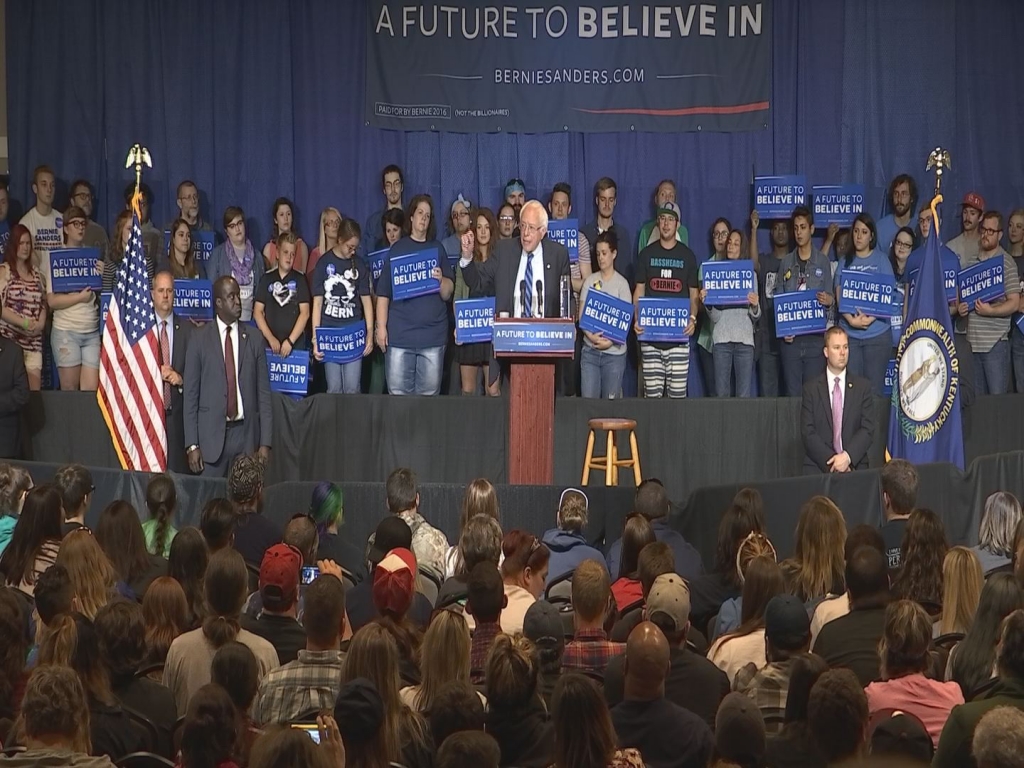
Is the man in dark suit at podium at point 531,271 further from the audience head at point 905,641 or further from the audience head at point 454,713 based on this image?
the audience head at point 454,713

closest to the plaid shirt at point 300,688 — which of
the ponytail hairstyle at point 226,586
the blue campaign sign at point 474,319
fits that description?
the ponytail hairstyle at point 226,586

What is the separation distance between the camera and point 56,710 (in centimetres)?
441

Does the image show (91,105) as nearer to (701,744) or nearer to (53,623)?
(53,623)

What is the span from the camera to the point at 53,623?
5.38 meters

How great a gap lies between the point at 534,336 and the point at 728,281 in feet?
12.3

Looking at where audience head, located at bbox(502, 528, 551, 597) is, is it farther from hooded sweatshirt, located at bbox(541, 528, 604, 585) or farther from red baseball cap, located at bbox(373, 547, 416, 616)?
red baseball cap, located at bbox(373, 547, 416, 616)

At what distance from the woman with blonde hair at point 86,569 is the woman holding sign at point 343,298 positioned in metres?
7.17

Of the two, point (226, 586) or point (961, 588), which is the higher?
point (226, 586)

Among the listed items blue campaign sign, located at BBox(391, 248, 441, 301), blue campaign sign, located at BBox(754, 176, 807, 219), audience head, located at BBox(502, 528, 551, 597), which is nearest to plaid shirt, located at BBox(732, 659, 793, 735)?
audience head, located at BBox(502, 528, 551, 597)

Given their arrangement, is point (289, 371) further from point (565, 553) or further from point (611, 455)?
point (565, 553)

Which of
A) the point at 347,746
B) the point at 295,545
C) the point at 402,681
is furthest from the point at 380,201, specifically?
the point at 347,746

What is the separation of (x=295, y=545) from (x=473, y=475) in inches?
238

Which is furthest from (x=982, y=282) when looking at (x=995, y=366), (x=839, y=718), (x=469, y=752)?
(x=469, y=752)

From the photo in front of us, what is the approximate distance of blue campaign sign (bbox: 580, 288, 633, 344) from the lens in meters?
13.1
